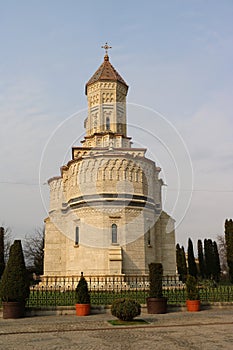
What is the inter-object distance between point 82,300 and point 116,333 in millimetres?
4357

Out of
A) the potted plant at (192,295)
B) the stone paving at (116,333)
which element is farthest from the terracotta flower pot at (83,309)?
the potted plant at (192,295)

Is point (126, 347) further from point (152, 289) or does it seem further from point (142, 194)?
point (142, 194)

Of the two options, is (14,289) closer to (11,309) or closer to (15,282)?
(15,282)

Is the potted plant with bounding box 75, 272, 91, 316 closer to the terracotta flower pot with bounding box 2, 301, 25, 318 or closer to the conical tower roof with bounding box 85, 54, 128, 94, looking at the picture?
the terracotta flower pot with bounding box 2, 301, 25, 318

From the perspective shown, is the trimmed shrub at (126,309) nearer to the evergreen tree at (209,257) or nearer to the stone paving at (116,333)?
the stone paving at (116,333)

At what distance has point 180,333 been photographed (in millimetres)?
10688

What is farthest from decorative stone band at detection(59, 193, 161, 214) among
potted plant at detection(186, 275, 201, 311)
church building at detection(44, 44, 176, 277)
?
Result: potted plant at detection(186, 275, 201, 311)

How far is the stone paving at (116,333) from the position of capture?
356 inches

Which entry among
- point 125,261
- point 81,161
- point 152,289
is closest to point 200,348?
point 152,289

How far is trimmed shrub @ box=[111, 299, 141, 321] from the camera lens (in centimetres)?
1223

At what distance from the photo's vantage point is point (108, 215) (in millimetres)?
28375

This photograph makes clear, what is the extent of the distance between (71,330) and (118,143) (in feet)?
78.4

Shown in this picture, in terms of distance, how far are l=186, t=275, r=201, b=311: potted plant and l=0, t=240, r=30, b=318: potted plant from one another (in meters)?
6.53

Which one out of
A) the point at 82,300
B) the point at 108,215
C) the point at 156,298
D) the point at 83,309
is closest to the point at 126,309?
the point at 83,309
